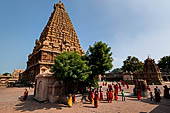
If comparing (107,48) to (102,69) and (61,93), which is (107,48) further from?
(61,93)

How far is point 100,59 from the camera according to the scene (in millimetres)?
11961

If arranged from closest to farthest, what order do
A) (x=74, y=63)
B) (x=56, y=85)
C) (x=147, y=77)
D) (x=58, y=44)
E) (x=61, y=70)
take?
1. (x=61, y=70)
2. (x=74, y=63)
3. (x=56, y=85)
4. (x=147, y=77)
5. (x=58, y=44)

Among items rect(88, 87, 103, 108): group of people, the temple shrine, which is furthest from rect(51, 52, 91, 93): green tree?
the temple shrine

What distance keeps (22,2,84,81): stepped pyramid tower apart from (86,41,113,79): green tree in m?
19.6

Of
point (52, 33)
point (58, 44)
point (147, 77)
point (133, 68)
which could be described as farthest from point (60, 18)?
point (133, 68)

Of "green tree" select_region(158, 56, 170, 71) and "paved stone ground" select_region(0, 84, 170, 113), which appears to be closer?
"paved stone ground" select_region(0, 84, 170, 113)

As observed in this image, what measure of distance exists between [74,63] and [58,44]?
25.0 metres

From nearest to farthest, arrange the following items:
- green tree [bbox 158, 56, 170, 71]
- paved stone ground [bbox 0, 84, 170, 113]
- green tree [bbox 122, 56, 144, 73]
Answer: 1. paved stone ground [bbox 0, 84, 170, 113]
2. green tree [bbox 122, 56, 144, 73]
3. green tree [bbox 158, 56, 170, 71]

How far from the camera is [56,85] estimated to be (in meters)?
10.7

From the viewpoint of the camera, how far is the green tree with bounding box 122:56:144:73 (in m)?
49.1

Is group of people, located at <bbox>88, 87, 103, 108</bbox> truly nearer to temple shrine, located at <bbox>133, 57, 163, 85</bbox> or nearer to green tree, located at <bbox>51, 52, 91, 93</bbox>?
green tree, located at <bbox>51, 52, 91, 93</bbox>

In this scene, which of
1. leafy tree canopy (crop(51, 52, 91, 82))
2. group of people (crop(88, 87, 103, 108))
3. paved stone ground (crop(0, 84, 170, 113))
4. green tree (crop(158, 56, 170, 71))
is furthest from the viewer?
green tree (crop(158, 56, 170, 71))

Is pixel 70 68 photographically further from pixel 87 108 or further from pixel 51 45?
pixel 51 45

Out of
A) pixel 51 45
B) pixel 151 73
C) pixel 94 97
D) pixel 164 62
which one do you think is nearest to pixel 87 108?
pixel 94 97
